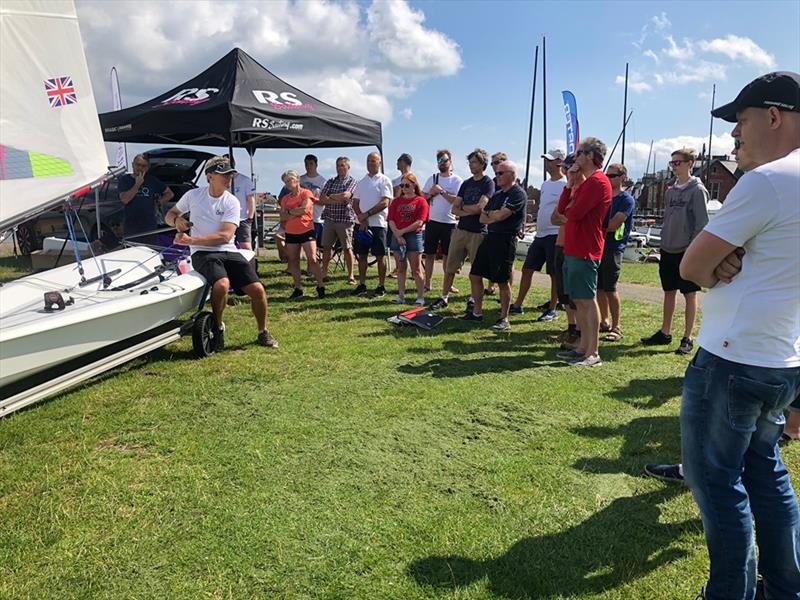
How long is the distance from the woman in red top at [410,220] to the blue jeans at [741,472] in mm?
5710

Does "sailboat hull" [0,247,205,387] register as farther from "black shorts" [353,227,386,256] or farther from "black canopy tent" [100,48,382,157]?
"black shorts" [353,227,386,256]

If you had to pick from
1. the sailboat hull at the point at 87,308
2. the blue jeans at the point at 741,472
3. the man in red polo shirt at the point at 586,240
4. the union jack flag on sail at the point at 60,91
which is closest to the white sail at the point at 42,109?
the union jack flag on sail at the point at 60,91

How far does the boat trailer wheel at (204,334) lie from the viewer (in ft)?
16.5

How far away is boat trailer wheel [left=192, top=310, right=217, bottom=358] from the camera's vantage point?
16.5 feet

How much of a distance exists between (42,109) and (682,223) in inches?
214

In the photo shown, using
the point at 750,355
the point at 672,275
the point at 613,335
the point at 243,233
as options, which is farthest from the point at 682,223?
the point at 243,233

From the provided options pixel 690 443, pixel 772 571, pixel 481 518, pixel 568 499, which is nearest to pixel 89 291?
pixel 481 518

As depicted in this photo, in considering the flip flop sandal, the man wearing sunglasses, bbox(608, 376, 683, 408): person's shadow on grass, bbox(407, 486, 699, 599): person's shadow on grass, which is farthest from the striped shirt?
bbox(407, 486, 699, 599): person's shadow on grass

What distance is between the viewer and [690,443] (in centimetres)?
181

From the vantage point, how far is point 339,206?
321 inches

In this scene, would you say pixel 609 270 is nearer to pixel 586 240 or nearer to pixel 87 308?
pixel 586 240

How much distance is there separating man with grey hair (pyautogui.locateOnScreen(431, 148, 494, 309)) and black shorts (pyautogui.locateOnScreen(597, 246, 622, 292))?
4.79ft

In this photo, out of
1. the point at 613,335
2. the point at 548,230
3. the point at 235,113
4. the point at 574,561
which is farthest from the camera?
the point at 235,113

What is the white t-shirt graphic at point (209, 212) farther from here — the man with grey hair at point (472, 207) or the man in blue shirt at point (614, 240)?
the man in blue shirt at point (614, 240)
